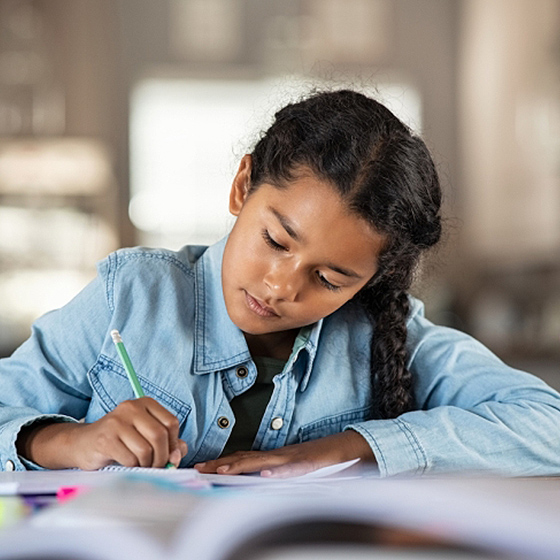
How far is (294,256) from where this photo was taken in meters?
0.78

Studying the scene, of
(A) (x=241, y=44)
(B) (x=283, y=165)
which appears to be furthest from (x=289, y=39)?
(B) (x=283, y=165)

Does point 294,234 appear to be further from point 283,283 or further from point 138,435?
point 138,435

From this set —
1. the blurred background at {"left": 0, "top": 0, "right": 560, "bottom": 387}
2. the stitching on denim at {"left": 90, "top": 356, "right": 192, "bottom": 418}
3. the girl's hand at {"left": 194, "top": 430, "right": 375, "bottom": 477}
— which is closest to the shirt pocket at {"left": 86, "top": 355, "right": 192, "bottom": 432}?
the stitching on denim at {"left": 90, "top": 356, "right": 192, "bottom": 418}

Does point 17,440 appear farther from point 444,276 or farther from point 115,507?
point 444,276

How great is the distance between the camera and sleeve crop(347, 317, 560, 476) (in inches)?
30.5

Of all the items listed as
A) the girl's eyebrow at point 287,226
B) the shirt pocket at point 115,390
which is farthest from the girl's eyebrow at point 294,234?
the shirt pocket at point 115,390

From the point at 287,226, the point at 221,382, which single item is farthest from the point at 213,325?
the point at 287,226

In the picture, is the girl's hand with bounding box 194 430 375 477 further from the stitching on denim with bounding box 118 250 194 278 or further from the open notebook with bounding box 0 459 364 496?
the stitching on denim with bounding box 118 250 194 278

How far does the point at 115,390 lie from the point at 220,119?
335 centimetres

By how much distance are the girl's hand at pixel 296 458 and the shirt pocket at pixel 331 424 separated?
0.09m

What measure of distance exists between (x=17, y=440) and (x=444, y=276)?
137 inches

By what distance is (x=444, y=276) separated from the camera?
159 inches

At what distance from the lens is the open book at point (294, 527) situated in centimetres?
31

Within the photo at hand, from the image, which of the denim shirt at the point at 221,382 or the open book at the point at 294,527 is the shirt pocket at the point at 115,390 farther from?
the open book at the point at 294,527
